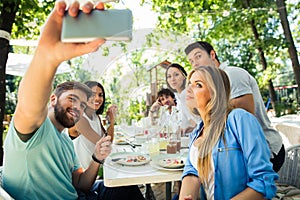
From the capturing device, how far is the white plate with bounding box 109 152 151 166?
53.7 inches

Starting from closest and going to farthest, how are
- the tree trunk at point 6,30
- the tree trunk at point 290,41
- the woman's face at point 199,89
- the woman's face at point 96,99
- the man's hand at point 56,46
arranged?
the man's hand at point 56,46
the woman's face at point 96,99
the woman's face at point 199,89
the tree trunk at point 6,30
the tree trunk at point 290,41

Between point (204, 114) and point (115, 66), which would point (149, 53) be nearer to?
point (115, 66)

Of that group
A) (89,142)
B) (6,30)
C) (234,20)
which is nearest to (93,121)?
(89,142)

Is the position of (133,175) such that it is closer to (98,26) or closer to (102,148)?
(102,148)

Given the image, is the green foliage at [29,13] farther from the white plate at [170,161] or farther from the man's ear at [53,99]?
the white plate at [170,161]

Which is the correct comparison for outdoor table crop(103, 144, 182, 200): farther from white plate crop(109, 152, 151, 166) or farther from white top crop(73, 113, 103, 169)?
white top crop(73, 113, 103, 169)

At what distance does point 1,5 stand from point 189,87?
10.0 feet

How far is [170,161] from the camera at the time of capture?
1.55 meters

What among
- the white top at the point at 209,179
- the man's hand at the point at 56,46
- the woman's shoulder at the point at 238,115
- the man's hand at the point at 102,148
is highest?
the man's hand at the point at 56,46

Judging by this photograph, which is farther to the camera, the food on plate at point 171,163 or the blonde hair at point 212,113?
the food on plate at point 171,163

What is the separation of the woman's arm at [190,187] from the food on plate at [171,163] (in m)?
0.22

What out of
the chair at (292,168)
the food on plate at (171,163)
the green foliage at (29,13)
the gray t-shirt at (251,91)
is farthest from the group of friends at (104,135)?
the green foliage at (29,13)

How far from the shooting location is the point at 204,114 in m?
1.10

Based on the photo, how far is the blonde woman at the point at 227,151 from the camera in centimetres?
105
